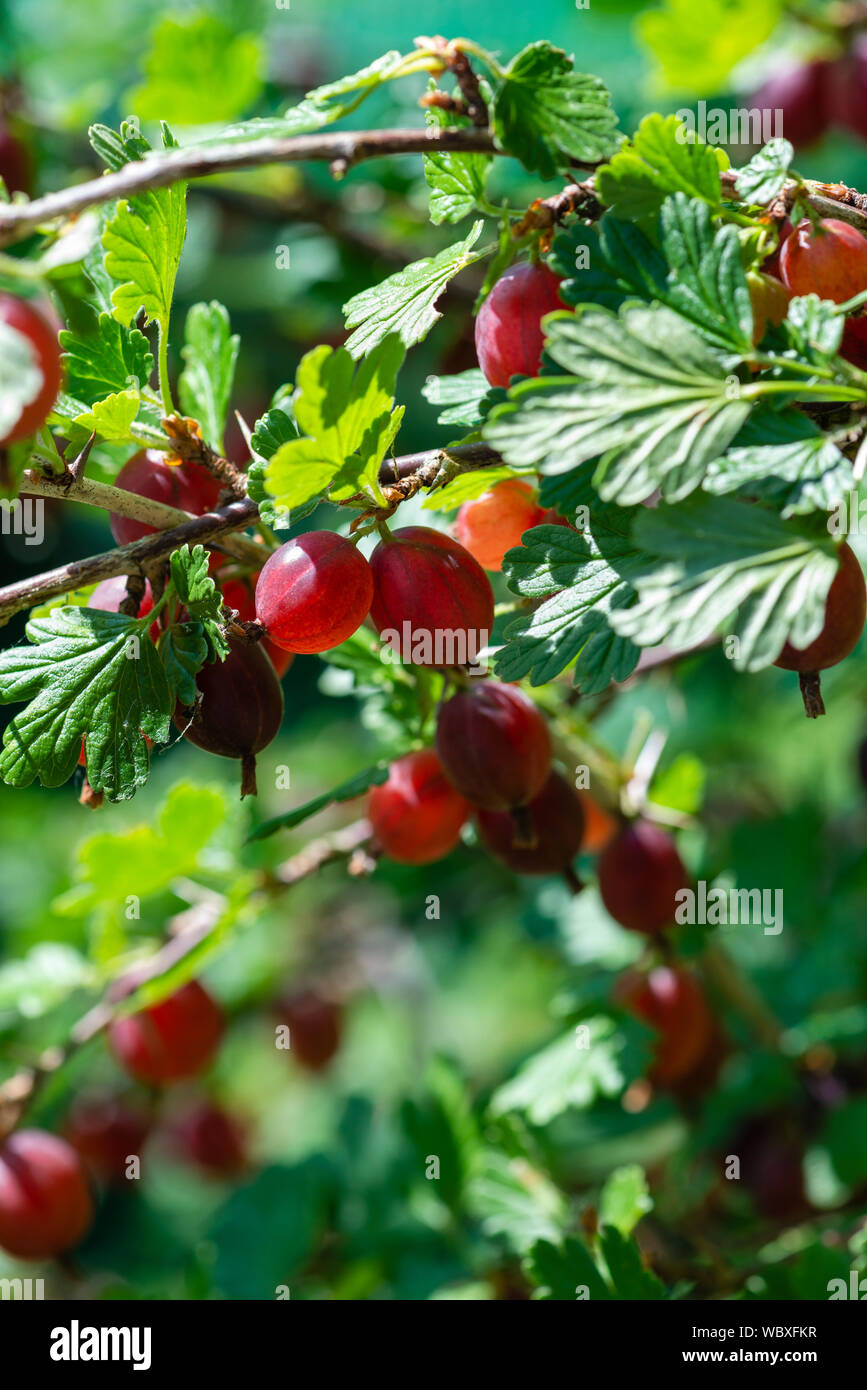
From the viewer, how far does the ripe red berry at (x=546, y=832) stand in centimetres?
78

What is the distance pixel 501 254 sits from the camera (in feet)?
1.94

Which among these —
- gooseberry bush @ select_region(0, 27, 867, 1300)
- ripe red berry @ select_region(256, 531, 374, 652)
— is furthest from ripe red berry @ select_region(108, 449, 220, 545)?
ripe red berry @ select_region(256, 531, 374, 652)

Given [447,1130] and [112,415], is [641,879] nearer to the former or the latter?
[447,1130]

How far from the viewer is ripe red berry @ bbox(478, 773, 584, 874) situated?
78 cm

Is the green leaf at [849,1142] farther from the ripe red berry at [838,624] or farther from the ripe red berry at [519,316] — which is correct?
the ripe red berry at [519,316]

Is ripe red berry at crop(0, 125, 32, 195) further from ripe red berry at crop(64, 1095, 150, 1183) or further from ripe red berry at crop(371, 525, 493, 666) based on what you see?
ripe red berry at crop(64, 1095, 150, 1183)

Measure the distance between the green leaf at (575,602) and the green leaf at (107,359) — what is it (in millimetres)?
232

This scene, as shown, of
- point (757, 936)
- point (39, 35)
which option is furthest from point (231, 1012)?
point (39, 35)

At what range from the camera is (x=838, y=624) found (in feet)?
1.86

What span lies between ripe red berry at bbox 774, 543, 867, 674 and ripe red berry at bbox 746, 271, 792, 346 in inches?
4.5

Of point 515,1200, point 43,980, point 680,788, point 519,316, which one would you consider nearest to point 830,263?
point 519,316

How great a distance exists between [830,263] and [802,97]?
0.93 metres
